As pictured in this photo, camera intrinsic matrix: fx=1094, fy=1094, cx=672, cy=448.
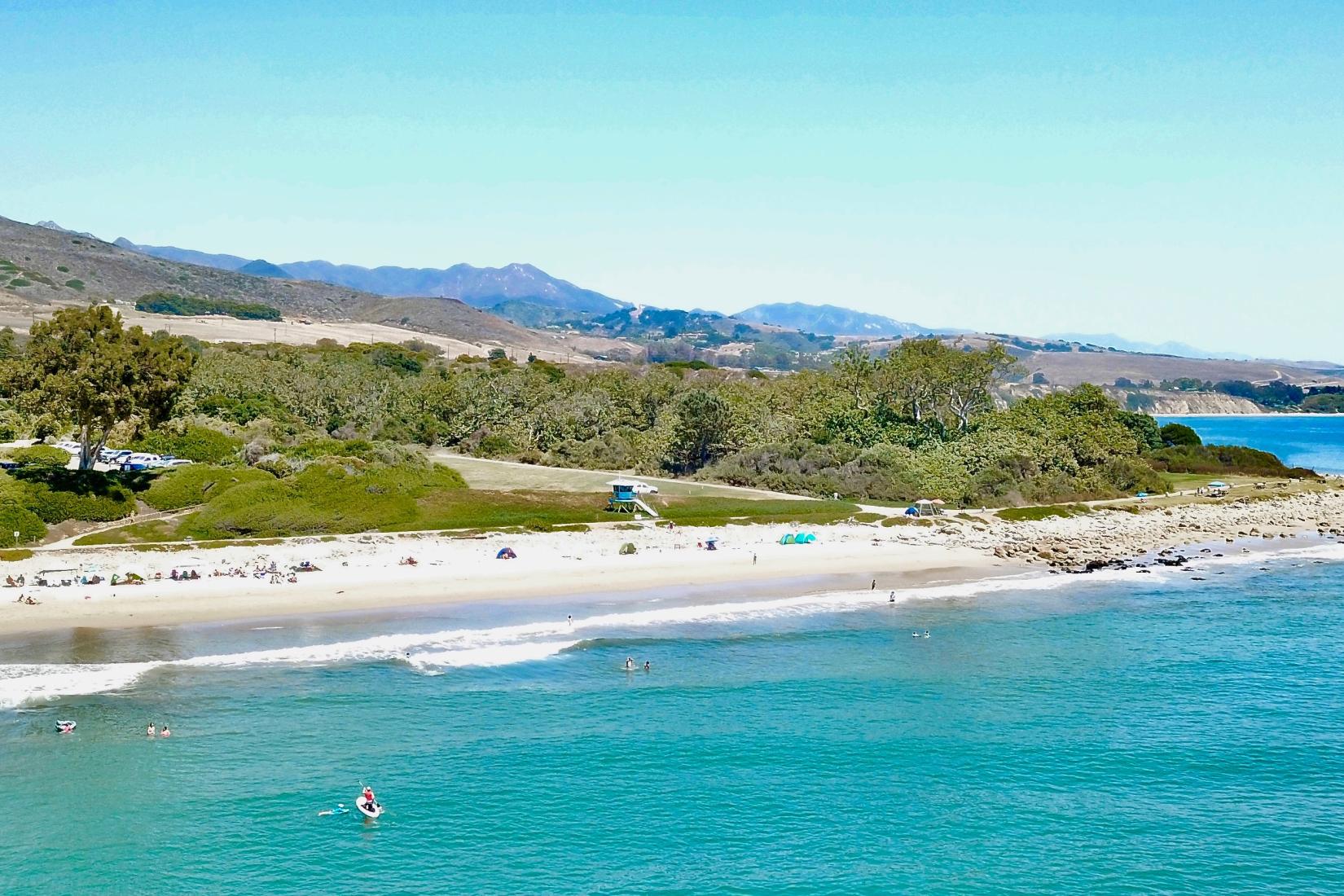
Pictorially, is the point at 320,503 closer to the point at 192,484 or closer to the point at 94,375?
the point at 192,484

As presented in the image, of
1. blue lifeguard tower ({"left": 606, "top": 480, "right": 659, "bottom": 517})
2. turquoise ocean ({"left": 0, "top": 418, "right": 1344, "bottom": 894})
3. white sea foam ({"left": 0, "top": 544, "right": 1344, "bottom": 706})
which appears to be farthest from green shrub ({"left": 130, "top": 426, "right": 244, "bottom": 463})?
white sea foam ({"left": 0, "top": 544, "right": 1344, "bottom": 706})

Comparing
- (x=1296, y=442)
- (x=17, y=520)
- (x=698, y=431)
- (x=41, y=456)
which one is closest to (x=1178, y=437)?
(x=698, y=431)

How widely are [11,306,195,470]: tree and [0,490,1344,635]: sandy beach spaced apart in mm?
10393

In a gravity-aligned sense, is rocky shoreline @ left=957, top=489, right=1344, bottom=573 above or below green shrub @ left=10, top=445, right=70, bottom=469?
below

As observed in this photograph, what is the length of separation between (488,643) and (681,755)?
1183 centimetres

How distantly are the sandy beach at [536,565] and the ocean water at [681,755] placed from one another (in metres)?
2.99

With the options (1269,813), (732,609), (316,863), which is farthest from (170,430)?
(1269,813)

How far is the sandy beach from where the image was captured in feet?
137

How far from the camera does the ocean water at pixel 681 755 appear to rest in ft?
75.9

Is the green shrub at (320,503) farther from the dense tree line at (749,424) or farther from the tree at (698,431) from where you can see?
the tree at (698,431)

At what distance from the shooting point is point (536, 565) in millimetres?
50281

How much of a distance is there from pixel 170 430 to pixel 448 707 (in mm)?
41425

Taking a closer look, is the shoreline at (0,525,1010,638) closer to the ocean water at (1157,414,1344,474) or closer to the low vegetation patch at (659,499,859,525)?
the low vegetation patch at (659,499,859,525)

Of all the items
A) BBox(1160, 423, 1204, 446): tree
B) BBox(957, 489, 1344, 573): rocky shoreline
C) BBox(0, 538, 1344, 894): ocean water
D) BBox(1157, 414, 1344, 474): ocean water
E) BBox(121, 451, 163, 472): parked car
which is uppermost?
BBox(1160, 423, 1204, 446): tree
